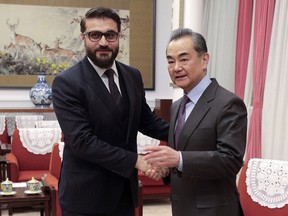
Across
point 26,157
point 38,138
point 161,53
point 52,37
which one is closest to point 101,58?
point 38,138

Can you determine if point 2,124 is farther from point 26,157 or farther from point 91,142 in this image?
point 91,142

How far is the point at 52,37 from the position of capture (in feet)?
24.5

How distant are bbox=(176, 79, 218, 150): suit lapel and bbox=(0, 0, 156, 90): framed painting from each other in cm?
607

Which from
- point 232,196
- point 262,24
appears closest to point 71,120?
point 232,196

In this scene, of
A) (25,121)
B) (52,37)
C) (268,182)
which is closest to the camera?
(268,182)

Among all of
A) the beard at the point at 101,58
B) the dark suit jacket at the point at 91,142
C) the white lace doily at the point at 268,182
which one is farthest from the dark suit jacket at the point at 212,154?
the white lace doily at the point at 268,182

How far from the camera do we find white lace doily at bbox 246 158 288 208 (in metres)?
2.59

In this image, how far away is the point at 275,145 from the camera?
4.68 meters

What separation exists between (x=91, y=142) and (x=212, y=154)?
1.72 feet

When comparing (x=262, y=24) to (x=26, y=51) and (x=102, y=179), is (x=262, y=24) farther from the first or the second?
(x=26, y=51)

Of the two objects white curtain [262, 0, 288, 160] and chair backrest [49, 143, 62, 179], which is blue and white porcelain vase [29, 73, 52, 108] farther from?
white curtain [262, 0, 288, 160]

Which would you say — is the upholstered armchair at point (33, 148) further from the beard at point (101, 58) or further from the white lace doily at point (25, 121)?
the beard at point (101, 58)

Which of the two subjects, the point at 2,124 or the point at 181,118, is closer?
the point at 181,118

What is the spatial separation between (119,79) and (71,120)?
1.06 feet
